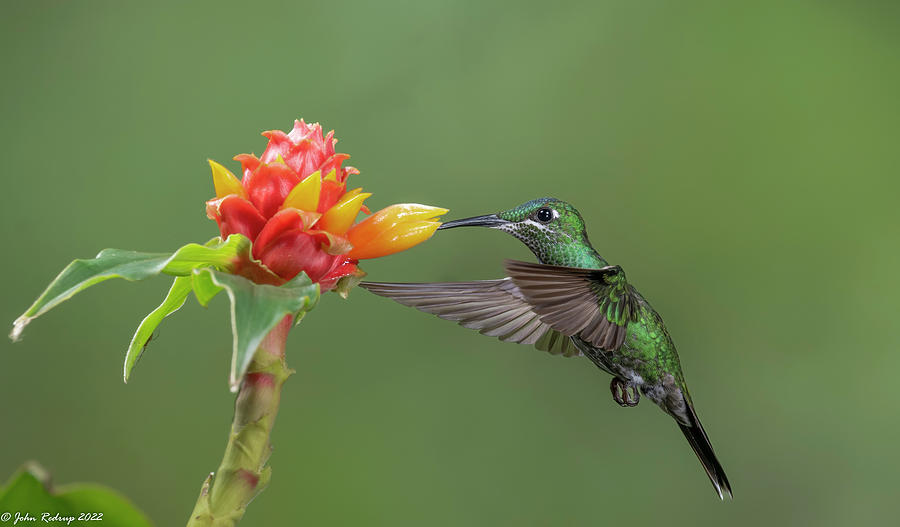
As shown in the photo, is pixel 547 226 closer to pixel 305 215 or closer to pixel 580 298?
pixel 580 298

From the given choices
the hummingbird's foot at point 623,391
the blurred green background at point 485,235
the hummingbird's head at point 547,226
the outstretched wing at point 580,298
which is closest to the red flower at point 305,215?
the outstretched wing at point 580,298

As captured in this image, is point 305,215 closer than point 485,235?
Yes

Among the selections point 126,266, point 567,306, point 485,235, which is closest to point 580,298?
point 567,306

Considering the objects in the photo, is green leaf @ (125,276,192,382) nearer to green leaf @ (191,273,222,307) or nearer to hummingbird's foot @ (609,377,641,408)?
green leaf @ (191,273,222,307)

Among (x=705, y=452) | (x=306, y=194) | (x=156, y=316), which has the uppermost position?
(x=306, y=194)

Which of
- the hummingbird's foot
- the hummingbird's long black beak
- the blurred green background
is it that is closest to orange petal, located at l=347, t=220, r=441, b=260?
the hummingbird's long black beak

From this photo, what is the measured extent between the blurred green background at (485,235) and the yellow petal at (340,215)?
4.57ft

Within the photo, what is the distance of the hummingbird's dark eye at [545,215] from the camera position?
3.02 ft

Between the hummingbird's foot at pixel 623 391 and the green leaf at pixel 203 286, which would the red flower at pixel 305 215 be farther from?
the hummingbird's foot at pixel 623 391

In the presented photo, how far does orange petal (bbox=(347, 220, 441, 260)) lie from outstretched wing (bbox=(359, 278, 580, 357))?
171 mm

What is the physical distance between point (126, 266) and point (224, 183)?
109 millimetres

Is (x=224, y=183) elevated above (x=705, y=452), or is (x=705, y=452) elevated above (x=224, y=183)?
(x=224, y=183)

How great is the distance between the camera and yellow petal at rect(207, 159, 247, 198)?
2.13 ft

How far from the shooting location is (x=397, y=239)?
671 mm
